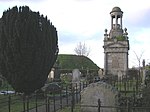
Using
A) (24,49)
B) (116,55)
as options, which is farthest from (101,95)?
(116,55)

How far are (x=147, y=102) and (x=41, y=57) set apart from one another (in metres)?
8.78

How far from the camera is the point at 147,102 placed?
13.5 m

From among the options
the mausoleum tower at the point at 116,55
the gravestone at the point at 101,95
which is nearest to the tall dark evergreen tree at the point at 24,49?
the gravestone at the point at 101,95

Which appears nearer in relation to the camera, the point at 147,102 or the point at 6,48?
the point at 147,102

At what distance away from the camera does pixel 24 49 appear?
20.2 m

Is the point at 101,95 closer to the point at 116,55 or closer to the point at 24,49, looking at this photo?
the point at 24,49

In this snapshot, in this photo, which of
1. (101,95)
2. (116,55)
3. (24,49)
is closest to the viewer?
(101,95)

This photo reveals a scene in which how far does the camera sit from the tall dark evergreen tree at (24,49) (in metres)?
20.0

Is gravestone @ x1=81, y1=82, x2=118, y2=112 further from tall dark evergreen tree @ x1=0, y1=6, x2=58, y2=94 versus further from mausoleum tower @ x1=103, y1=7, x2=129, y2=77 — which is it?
mausoleum tower @ x1=103, y1=7, x2=129, y2=77

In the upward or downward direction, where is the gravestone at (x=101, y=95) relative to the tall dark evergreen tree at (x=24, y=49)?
downward

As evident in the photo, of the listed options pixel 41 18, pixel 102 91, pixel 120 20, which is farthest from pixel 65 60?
pixel 102 91

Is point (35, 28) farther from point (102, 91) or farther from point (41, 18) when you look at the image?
point (102, 91)

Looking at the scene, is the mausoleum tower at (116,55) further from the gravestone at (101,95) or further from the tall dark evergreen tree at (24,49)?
the gravestone at (101,95)

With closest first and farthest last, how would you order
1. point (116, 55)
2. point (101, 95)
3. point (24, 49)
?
point (101, 95), point (24, 49), point (116, 55)
